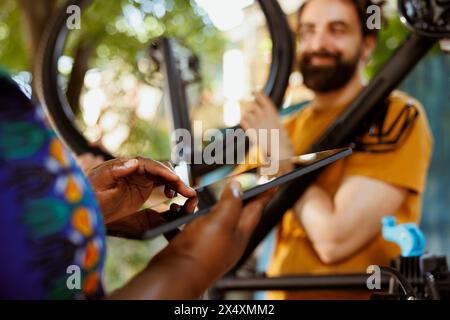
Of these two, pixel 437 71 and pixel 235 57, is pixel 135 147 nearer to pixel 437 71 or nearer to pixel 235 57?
pixel 235 57

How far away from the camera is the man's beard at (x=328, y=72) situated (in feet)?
3.23

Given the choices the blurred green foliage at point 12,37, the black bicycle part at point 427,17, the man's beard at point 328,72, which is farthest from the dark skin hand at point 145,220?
the blurred green foliage at point 12,37

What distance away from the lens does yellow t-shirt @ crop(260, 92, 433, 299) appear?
0.89 m

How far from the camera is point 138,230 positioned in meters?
0.36

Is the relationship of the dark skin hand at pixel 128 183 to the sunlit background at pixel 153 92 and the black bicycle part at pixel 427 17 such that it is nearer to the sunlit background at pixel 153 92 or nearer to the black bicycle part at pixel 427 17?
the black bicycle part at pixel 427 17

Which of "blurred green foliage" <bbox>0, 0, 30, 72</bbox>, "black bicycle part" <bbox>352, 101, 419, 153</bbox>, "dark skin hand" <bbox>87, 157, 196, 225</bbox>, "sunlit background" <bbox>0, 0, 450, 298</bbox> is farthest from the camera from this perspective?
"blurred green foliage" <bbox>0, 0, 30, 72</bbox>

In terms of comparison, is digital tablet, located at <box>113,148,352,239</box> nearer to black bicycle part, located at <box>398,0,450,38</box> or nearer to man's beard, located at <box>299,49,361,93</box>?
black bicycle part, located at <box>398,0,450,38</box>

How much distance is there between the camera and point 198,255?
0.33 meters

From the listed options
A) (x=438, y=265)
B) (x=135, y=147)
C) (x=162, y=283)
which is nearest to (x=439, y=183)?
(x=135, y=147)

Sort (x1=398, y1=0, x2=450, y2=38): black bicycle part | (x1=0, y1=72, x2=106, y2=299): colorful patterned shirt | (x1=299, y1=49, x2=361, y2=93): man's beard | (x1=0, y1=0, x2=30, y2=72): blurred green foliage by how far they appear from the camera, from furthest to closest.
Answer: (x1=0, y1=0, x2=30, y2=72): blurred green foliage < (x1=299, y1=49, x2=361, y2=93): man's beard < (x1=398, y1=0, x2=450, y2=38): black bicycle part < (x1=0, y1=72, x2=106, y2=299): colorful patterned shirt

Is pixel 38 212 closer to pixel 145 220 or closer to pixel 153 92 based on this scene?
pixel 145 220

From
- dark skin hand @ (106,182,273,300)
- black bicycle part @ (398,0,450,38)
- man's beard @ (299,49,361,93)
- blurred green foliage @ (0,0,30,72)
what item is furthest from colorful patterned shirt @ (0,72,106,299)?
blurred green foliage @ (0,0,30,72)

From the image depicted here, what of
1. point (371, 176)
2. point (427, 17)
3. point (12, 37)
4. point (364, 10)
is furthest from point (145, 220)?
point (12, 37)

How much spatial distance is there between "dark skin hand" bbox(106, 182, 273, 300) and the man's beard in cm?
67
